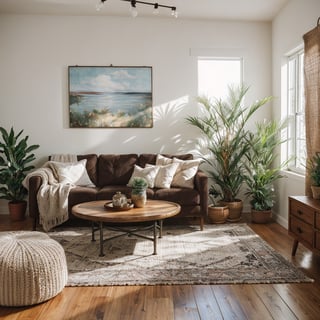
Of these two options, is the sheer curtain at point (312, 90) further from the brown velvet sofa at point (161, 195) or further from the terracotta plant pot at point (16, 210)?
the terracotta plant pot at point (16, 210)

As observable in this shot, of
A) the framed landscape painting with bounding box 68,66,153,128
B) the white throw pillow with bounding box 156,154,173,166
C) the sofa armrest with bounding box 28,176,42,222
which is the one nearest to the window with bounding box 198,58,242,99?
the framed landscape painting with bounding box 68,66,153,128

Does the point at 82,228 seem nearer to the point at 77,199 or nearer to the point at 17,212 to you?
the point at 77,199

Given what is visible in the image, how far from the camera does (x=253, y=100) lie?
564 cm

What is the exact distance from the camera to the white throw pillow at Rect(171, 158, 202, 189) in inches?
189

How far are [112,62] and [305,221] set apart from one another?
3461 millimetres

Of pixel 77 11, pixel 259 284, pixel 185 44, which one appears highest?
pixel 77 11

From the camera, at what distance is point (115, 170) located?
5250mm

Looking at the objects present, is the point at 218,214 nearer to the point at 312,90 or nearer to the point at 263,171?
the point at 263,171

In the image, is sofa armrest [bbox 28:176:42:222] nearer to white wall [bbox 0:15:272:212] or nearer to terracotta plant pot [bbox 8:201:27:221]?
terracotta plant pot [bbox 8:201:27:221]

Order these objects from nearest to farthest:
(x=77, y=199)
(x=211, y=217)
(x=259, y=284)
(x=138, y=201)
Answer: (x=259, y=284) < (x=138, y=201) < (x=77, y=199) < (x=211, y=217)

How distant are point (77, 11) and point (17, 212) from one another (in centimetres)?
282

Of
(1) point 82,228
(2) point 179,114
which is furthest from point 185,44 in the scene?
(1) point 82,228

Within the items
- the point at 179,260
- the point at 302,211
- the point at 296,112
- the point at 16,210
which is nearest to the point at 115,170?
the point at 16,210

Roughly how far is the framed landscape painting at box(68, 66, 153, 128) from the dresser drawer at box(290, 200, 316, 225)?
262 cm
